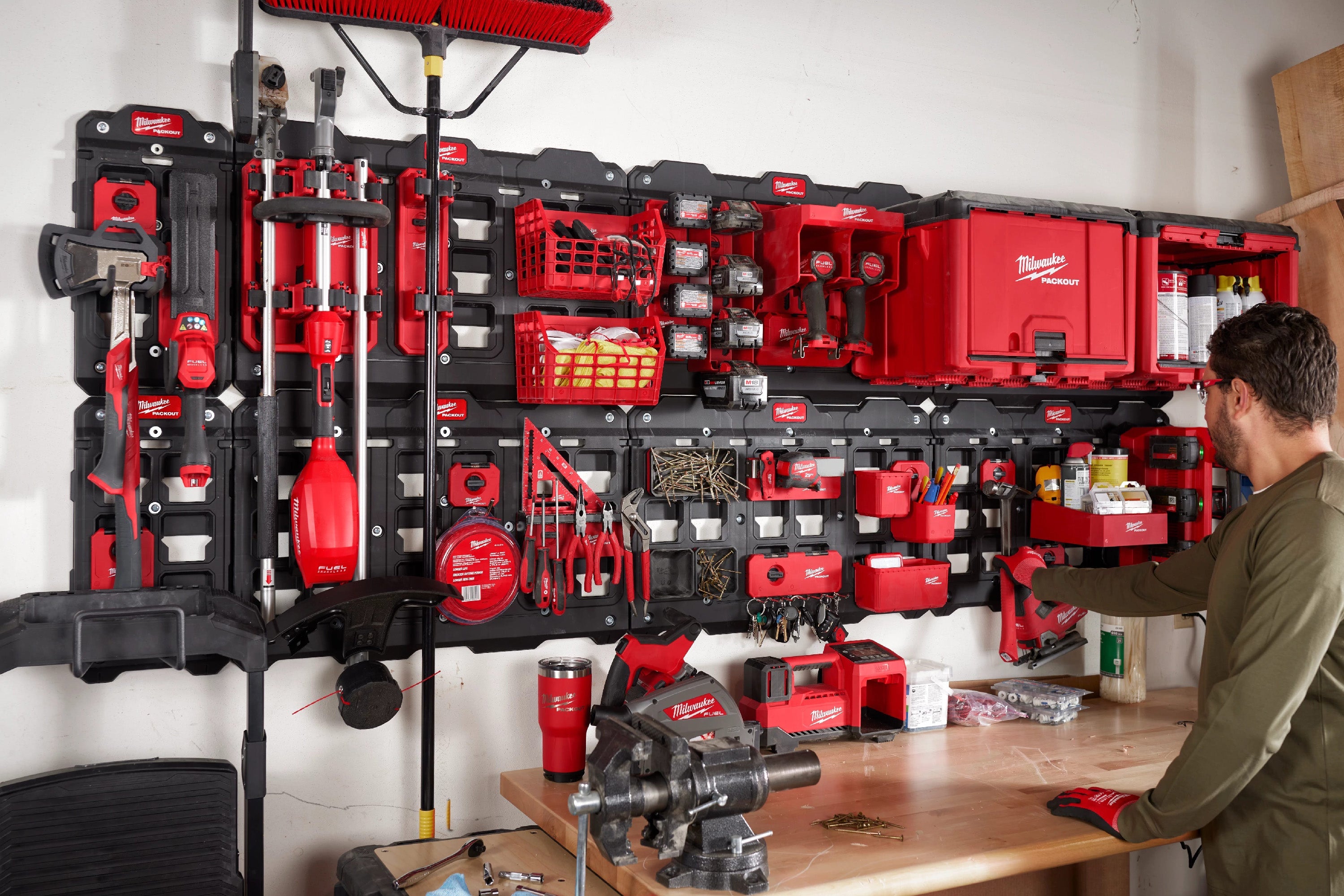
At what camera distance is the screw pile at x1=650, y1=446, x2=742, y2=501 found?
2.67m

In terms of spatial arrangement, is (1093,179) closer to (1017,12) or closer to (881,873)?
(1017,12)

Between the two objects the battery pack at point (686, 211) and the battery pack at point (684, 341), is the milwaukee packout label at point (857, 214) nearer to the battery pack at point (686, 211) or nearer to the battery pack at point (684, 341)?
the battery pack at point (686, 211)

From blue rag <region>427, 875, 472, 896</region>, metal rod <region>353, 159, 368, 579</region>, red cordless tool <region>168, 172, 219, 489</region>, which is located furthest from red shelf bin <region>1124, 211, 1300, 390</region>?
red cordless tool <region>168, 172, 219, 489</region>

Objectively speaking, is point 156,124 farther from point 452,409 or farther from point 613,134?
point 613,134

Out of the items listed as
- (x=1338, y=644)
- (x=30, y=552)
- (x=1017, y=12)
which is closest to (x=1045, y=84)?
(x=1017, y=12)

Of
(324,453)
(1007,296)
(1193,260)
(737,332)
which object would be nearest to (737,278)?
(737,332)

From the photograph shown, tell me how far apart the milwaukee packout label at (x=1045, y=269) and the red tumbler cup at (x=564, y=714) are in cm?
153

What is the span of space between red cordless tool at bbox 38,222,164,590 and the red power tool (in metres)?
1.51

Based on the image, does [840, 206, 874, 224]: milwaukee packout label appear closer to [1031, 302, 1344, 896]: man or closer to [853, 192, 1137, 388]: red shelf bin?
[853, 192, 1137, 388]: red shelf bin

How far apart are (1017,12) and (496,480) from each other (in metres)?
2.20

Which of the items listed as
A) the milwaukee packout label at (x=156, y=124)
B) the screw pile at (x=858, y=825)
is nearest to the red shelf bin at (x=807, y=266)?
the screw pile at (x=858, y=825)

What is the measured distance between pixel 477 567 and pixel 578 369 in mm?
547

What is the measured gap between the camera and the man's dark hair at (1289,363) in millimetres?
1952

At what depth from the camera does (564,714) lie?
234 cm
